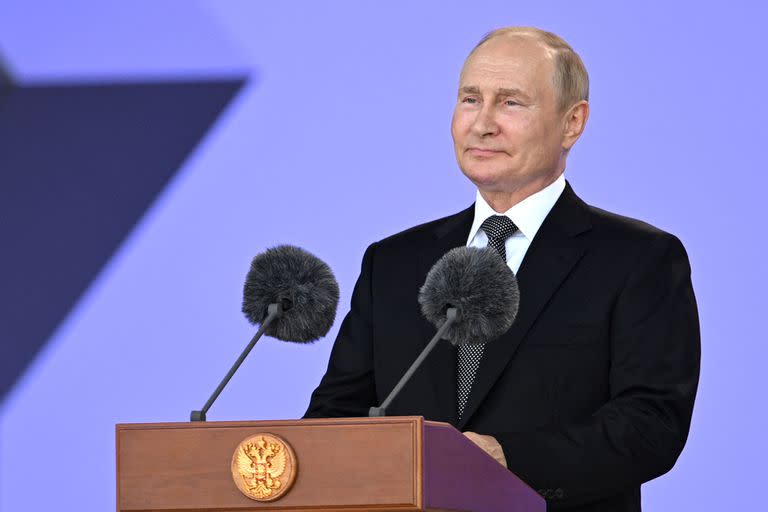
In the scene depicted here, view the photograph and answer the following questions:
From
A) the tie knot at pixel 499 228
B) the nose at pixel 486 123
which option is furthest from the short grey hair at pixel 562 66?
the tie knot at pixel 499 228

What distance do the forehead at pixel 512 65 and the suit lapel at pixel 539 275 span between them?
8.7 inches

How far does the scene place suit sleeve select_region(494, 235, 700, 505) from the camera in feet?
7.48

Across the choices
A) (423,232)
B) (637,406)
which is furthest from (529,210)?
(637,406)

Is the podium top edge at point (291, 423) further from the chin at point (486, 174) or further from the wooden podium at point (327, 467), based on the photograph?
the chin at point (486, 174)

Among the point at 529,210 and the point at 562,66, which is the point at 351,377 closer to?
the point at 529,210

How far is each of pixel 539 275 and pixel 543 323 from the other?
0.09 metres

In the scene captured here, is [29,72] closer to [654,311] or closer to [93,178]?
[93,178]

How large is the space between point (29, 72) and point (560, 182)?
2.14 m

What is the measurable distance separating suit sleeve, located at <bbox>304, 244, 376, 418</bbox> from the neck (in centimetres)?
29

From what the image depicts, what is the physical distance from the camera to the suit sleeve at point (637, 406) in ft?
7.48

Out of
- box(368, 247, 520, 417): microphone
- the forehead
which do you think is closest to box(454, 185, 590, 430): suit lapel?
the forehead

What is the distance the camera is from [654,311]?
2490 mm

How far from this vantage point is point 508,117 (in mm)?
2686

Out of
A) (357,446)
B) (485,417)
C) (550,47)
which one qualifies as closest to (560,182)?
(550,47)
